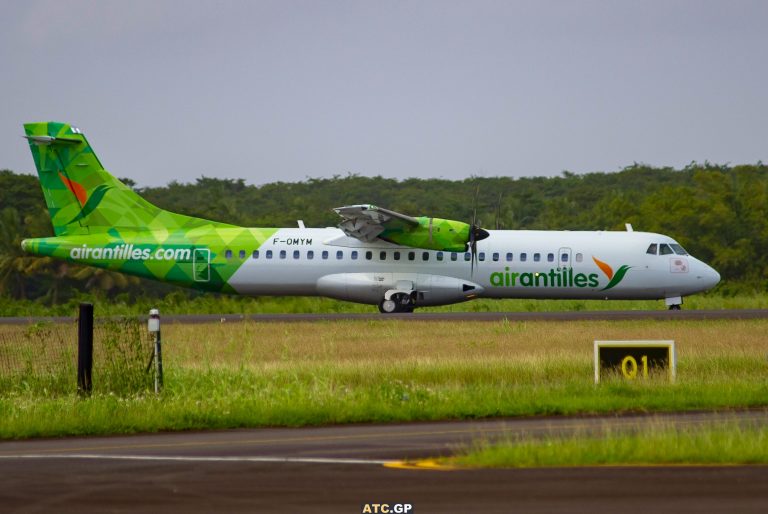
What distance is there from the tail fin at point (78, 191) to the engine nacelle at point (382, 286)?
544 centimetres

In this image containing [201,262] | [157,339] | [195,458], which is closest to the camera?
[195,458]

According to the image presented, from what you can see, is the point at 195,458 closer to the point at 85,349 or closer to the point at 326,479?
the point at 326,479

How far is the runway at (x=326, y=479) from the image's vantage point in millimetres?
9172

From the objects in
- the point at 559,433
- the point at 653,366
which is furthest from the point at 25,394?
the point at 653,366

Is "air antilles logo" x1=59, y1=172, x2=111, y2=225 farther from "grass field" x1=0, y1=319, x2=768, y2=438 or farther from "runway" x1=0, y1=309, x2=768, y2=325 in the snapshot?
"grass field" x1=0, y1=319, x2=768, y2=438

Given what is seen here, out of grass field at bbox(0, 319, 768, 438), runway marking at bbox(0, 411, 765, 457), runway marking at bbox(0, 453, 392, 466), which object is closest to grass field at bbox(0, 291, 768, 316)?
grass field at bbox(0, 319, 768, 438)

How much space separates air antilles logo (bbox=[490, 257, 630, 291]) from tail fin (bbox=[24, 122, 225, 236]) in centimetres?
1054

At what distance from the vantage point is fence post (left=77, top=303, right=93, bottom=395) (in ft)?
55.7

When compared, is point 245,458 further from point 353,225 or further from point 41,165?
point 41,165

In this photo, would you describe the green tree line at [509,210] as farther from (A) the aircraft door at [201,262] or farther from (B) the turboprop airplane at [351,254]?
(A) the aircraft door at [201,262]

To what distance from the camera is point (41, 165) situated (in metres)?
37.7

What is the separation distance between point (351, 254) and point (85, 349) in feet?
67.7

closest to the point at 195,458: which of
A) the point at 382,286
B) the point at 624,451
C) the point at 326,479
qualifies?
the point at 326,479

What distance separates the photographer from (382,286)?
3734 centimetres
